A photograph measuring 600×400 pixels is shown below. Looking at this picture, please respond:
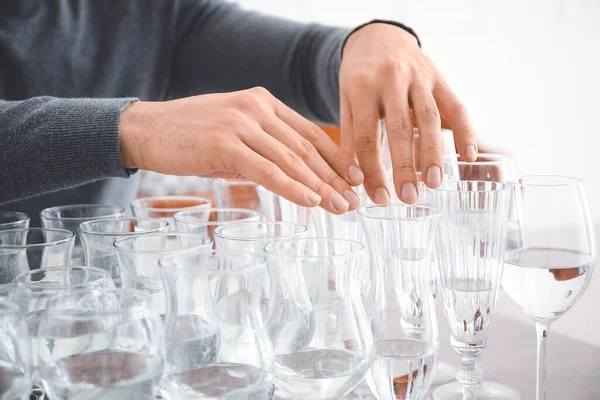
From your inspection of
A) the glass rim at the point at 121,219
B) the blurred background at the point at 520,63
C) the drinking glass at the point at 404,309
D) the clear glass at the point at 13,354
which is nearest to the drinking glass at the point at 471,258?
the drinking glass at the point at 404,309

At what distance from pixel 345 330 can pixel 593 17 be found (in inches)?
152

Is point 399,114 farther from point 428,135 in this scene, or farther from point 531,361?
point 531,361

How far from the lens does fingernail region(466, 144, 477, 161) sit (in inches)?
34.3

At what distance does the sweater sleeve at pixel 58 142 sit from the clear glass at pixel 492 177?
45 cm

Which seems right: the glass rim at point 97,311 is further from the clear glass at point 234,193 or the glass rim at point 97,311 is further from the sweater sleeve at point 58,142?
the clear glass at point 234,193

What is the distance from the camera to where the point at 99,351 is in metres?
0.47

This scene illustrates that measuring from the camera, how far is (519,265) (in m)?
0.73

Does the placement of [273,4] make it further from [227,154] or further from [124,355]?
[124,355]

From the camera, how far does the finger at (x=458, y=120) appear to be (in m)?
0.88

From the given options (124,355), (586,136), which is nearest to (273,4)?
(586,136)

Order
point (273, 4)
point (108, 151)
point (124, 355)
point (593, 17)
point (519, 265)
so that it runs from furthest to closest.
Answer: point (593, 17) → point (273, 4) → point (108, 151) → point (519, 265) → point (124, 355)

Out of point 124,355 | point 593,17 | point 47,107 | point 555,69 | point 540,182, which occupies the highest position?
point 593,17

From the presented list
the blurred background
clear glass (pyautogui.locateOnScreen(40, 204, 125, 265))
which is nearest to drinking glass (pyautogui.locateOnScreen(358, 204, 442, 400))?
clear glass (pyautogui.locateOnScreen(40, 204, 125, 265))

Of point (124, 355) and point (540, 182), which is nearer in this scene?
point (124, 355)
